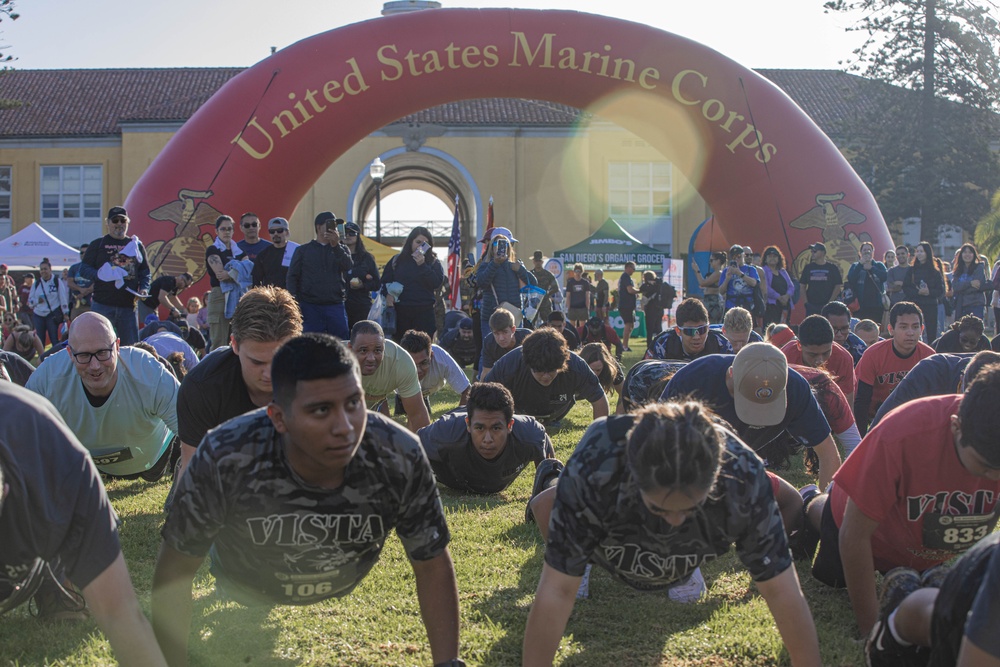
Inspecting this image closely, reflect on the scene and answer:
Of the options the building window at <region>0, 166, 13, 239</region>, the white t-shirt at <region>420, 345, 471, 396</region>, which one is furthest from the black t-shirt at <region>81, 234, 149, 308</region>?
the building window at <region>0, 166, 13, 239</region>

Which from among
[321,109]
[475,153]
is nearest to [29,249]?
[321,109]

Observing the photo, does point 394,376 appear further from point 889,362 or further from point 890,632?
point 890,632

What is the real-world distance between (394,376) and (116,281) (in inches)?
157

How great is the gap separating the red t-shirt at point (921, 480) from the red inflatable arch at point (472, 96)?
37.6 ft

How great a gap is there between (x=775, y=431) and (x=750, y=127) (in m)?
Answer: 10.3

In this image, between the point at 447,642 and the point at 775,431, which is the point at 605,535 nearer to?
the point at 447,642

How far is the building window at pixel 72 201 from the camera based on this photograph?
3581cm

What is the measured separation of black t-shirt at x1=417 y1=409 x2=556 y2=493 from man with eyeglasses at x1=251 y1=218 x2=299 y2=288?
441 centimetres

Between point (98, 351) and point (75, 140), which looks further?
point (75, 140)

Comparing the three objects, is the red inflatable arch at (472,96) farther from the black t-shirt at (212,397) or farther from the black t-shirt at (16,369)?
the black t-shirt at (212,397)

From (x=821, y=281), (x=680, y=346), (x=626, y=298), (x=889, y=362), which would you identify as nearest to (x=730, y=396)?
(x=680, y=346)

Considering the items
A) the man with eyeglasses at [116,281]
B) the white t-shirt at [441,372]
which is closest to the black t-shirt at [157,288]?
the man with eyeglasses at [116,281]

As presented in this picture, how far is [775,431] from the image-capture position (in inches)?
220

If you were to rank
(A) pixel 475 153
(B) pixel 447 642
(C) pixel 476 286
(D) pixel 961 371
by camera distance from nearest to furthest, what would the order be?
(B) pixel 447 642, (D) pixel 961 371, (C) pixel 476 286, (A) pixel 475 153
